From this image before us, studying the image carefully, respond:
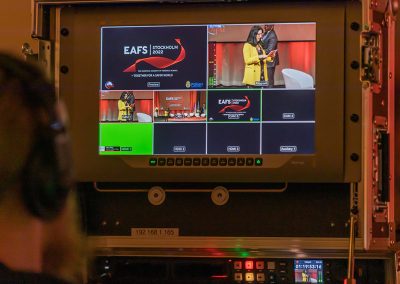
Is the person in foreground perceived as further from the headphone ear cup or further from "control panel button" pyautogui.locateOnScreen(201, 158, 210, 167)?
"control panel button" pyautogui.locateOnScreen(201, 158, 210, 167)

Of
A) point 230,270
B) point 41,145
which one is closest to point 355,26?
point 230,270

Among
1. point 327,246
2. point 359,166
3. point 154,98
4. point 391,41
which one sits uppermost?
point 391,41

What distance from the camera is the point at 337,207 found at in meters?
2.87

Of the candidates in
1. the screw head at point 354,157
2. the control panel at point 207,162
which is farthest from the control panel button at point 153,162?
the screw head at point 354,157

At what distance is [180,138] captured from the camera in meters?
2.88

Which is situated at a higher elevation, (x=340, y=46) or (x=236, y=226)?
(x=340, y=46)

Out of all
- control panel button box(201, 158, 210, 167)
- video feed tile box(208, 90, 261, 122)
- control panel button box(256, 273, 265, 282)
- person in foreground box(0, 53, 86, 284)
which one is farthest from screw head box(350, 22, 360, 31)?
person in foreground box(0, 53, 86, 284)

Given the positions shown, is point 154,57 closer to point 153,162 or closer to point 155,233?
point 153,162

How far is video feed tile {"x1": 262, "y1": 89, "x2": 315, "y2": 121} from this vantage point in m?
2.82

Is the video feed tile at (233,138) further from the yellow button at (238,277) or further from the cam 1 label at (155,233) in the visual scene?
the yellow button at (238,277)

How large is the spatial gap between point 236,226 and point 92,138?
0.59 m

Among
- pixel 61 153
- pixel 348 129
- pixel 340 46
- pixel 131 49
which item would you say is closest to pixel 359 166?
pixel 348 129

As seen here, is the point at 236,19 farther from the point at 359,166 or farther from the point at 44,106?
the point at 44,106

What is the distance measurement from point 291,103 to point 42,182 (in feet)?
5.32
